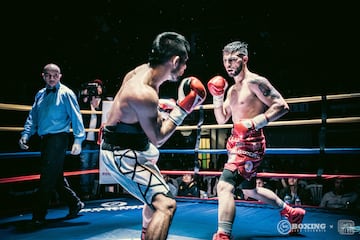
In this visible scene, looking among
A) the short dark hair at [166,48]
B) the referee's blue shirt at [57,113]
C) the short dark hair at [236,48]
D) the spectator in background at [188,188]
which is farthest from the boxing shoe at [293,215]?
the spectator in background at [188,188]

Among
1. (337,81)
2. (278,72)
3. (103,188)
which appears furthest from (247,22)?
(103,188)

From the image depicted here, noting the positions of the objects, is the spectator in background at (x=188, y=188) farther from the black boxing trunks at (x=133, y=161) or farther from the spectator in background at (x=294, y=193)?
the black boxing trunks at (x=133, y=161)

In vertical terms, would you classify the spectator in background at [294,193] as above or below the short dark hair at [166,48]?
below

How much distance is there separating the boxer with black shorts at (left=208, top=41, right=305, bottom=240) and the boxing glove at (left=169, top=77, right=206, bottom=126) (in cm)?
44

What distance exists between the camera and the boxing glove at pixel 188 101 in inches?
58.6

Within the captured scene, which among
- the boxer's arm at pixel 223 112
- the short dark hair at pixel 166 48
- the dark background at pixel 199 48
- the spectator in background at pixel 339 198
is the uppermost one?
the dark background at pixel 199 48

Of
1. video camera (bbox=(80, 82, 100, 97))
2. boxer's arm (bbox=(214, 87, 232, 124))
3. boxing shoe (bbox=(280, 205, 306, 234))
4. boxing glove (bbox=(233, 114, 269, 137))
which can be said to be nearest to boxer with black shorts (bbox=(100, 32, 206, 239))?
boxing glove (bbox=(233, 114, 269, 137))

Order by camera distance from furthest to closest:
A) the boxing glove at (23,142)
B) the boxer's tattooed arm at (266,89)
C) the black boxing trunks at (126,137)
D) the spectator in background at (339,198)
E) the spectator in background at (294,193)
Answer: the spectator in background at (294,193), the spectator in background at (339,198), the boxing glove at (23,142), the boxer's tattooed arm at (266,89), the black boxing trunks at (126,137)

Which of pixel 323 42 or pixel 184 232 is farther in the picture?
pixel 323 42

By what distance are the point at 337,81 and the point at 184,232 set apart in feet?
22.0

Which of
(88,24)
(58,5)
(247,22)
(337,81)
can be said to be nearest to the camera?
(58,5)

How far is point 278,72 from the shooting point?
8.43 m

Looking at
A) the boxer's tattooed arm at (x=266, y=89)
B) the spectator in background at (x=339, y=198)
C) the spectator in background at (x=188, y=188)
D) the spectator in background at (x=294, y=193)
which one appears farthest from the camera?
the spectator in background at (x=188, y=188)

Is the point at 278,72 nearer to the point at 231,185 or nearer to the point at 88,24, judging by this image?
the point at 88,24
